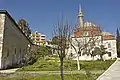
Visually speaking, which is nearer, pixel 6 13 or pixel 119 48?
pixel 6 13

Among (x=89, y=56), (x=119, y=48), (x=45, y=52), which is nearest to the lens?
(x=45, y=52)

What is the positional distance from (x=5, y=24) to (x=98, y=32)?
24.2m

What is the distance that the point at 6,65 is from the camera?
26688 mm

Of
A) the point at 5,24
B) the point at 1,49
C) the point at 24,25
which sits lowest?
the point at 1,49

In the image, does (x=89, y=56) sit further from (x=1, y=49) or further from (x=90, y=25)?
(x=1, y=49)

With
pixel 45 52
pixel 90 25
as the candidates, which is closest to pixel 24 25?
pixel 45 52

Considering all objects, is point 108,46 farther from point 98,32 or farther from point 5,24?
point 5,24

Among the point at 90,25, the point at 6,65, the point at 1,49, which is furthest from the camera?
the point at 90,25

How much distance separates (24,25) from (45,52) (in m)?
23.8

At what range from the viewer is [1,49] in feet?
78.7

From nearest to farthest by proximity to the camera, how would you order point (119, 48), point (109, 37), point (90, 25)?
point (90, 25) < point (109, 37) < point (119, 48)

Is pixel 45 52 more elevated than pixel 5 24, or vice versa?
pixel 5 24

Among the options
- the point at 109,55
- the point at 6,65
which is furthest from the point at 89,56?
the point at 6,65

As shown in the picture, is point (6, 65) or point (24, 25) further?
point (24, 25)
